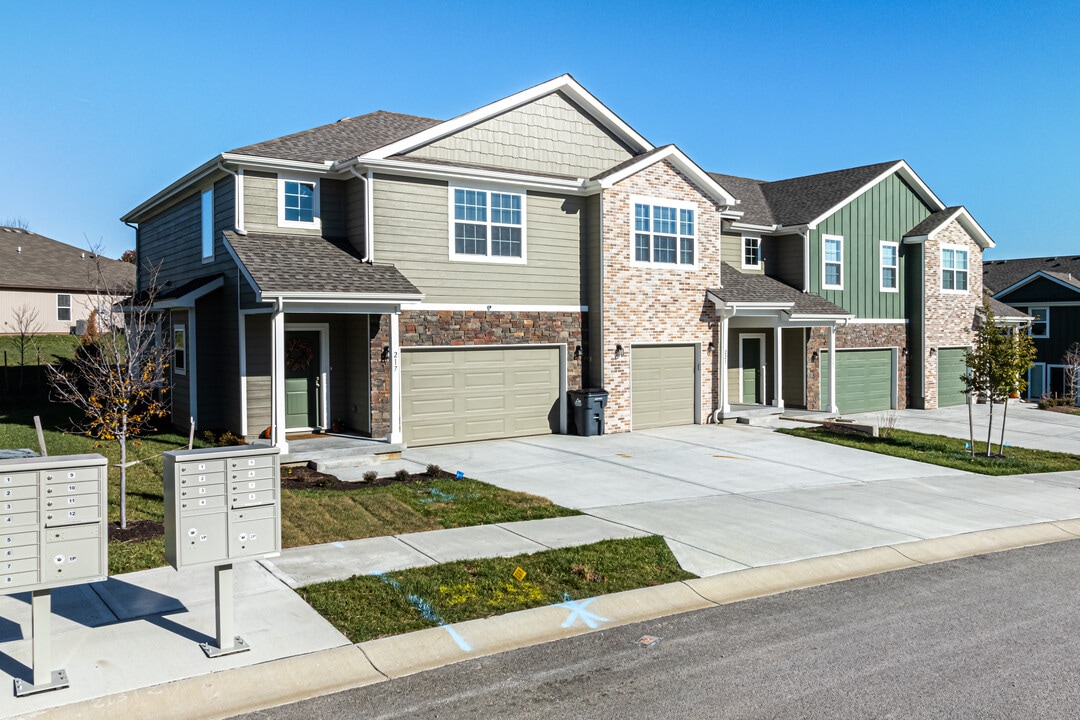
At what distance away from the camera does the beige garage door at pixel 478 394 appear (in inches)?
706

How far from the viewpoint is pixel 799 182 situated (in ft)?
97.9

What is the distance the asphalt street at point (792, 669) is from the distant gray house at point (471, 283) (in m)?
9.78

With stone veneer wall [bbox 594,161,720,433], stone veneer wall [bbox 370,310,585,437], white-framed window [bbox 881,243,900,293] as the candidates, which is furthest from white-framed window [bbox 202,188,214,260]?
white-framed window [bbox 881,243,900,293]

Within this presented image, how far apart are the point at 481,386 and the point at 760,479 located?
6749 mm

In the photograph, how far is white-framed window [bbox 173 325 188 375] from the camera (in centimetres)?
1859

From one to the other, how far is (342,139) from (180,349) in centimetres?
613

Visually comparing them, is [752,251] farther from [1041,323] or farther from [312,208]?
[1041,323]

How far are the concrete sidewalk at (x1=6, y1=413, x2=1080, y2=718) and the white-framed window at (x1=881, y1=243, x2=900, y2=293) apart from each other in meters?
11.8

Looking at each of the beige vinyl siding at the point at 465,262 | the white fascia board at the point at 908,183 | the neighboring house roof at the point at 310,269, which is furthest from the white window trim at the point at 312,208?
the white fascia board at the point at 908,183

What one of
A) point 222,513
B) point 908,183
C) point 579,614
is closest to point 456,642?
point 579,614

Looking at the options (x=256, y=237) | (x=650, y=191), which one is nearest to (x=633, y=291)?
(x=650, y=191)

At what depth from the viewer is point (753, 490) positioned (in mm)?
13953

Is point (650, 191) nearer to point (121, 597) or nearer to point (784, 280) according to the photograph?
point (784, 280)

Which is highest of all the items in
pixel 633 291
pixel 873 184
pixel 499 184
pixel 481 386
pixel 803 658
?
pixel 873 184
